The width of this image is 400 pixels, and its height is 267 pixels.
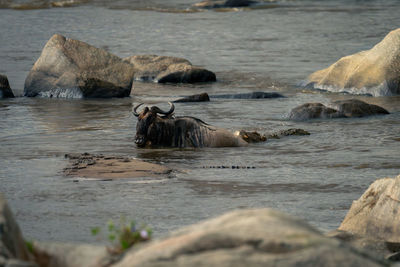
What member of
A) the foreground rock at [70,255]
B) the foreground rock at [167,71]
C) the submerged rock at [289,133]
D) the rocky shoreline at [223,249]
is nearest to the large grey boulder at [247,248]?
the rocky shoreline at [223,249]

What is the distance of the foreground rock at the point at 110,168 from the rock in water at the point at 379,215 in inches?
138

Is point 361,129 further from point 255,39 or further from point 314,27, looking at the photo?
point 314,27

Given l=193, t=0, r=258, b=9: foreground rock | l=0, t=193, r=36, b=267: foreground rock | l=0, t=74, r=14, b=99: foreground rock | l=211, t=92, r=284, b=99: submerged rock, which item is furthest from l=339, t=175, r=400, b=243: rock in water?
l=193, t=0, r=258, b=9: foreground rock

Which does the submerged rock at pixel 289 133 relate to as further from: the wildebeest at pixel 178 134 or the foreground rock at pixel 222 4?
the foreground rock at pixel 222 4

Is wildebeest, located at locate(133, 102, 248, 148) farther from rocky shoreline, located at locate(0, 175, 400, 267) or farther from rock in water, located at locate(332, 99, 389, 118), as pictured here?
rocky shoreline, located at locate(0, 175, 400, 267)

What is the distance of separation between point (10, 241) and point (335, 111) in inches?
488

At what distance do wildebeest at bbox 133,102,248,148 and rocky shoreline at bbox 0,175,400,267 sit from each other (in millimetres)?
8571

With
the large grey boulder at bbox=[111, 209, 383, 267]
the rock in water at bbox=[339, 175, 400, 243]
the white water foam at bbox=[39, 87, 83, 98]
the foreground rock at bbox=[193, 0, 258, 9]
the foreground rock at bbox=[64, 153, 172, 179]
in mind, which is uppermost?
the large grey boulder at bbox=[111, 209, 383, 267]

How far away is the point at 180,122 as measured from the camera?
1352cm

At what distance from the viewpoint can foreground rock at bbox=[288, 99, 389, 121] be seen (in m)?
16.1

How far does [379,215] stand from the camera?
7.50 metres

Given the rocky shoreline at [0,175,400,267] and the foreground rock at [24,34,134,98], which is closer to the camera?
the rocky shoreline at [0,175,400,267]

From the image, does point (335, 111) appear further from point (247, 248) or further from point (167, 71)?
point (247, 248)

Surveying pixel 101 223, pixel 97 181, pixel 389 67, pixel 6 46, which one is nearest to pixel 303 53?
pixel 389 67
